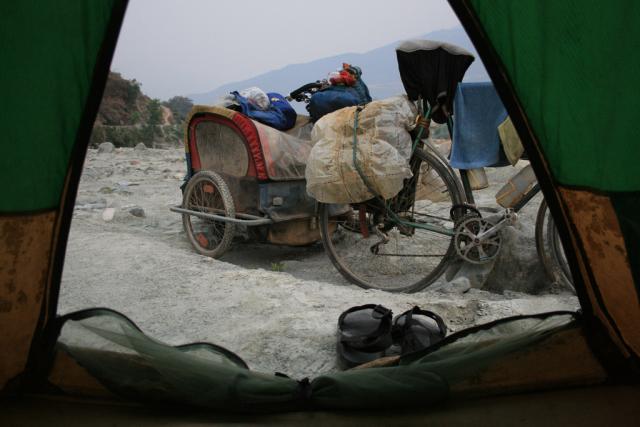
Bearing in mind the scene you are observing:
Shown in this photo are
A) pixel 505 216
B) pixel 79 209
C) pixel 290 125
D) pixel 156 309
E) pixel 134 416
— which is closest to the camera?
pixel 134 416

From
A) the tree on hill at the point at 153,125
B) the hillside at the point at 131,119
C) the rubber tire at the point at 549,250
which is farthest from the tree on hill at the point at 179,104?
the rubber tire at the point at 549,250

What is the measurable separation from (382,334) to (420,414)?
0.64 m

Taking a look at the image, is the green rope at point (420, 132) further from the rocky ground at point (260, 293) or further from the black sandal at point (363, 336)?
the black sandal at point (363, 336)

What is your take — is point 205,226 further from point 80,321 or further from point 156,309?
point 80,321

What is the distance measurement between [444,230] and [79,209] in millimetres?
4008

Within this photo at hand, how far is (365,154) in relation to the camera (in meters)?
2.83

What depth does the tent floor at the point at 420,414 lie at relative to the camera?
1348 mm

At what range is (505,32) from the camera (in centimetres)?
139

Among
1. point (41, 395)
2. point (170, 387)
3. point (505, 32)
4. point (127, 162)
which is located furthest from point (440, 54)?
point (127, 162)

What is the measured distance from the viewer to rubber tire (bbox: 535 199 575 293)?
9.30 ft

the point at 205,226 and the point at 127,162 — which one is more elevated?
the point at 127,162

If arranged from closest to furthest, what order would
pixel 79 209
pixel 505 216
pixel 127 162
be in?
pixel 505 216 → pixel 79 209 → pixel 127 162

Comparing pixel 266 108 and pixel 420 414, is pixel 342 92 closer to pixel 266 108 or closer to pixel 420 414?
pixel 266 108

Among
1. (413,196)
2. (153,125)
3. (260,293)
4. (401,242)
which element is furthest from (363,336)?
(153,125)
